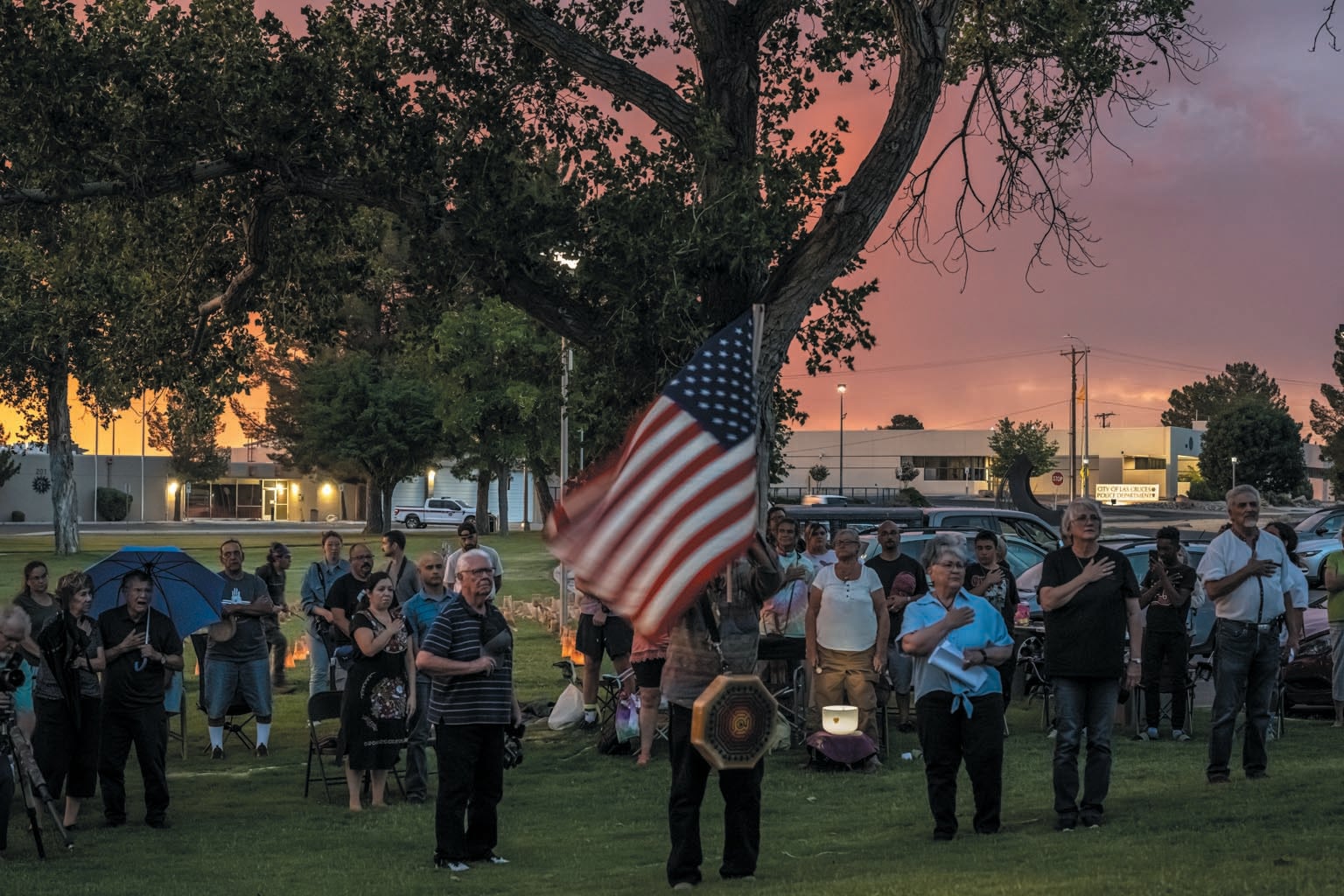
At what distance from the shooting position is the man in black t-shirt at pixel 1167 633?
47.2 ft

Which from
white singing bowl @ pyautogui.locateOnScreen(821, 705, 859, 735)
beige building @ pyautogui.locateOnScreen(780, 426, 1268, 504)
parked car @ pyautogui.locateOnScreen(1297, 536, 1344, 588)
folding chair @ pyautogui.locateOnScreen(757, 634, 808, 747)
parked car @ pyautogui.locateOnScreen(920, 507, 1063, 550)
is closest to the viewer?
white singing bowl @ pyautogui.locateOnScreen(821, 705, 859, 735)

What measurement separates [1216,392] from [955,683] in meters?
193

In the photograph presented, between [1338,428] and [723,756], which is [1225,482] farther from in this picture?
[723,756]

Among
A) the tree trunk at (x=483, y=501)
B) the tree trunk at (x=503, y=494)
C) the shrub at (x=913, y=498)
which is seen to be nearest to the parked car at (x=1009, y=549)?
the shrub at (x=913, y=498)

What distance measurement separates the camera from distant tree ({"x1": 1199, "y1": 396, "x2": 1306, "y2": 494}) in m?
109

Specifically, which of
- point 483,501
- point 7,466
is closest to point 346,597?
point 483,501

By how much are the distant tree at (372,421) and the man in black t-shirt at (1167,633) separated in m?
58.6

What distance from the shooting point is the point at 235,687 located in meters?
15.4

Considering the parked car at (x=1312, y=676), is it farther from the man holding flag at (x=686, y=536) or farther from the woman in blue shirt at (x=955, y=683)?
the man holding flag at (x=686, y=536)

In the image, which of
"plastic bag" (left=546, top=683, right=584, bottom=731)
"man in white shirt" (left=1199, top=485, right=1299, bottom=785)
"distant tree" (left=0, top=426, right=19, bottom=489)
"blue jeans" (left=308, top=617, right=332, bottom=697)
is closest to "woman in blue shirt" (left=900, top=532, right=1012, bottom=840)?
"man in white shirt" (left=1199, top=485, right=1299, bottom=785)

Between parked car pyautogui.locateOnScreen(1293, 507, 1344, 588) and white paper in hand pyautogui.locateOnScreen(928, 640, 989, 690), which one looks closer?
white paper in hand pyautogui.locateOnScreen(928, 640, 989, 690)

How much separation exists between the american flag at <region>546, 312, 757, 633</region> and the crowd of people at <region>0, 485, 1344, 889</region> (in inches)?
10.8

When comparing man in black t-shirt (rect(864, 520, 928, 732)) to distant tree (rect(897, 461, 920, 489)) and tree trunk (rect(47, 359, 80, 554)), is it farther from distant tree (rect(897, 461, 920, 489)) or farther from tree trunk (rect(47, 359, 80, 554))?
distant tree (rect(897, 461, 920, 489))

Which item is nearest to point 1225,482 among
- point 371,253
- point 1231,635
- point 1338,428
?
point 1338,428
